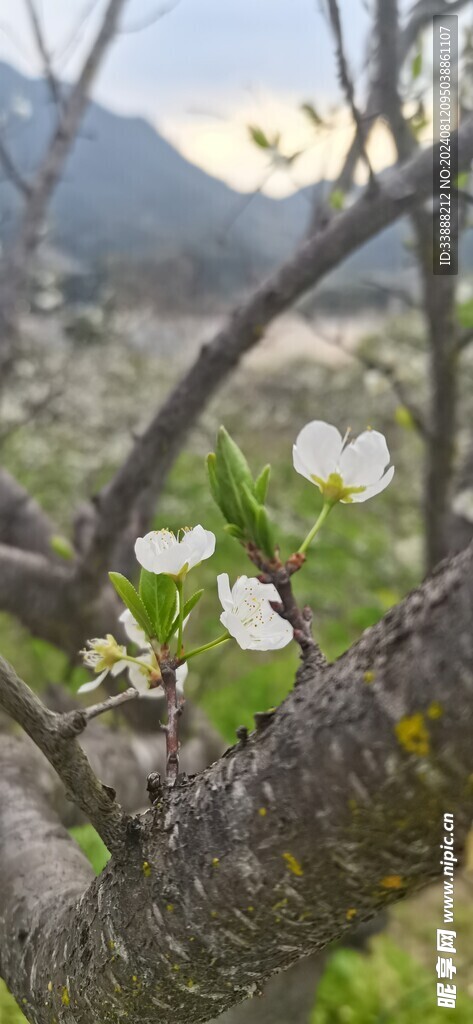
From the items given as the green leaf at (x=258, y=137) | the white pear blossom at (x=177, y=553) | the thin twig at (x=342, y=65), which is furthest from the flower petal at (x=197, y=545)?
the green leaf at (x=258, y=137)

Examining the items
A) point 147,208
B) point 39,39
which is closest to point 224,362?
point 39,39

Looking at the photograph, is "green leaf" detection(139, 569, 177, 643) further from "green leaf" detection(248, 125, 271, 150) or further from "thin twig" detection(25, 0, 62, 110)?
"thin twig" detection(25, 0, 62, 110)

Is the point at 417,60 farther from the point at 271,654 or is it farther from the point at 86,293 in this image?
the point at 86,293

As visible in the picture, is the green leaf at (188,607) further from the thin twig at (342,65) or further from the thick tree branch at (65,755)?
the thin twig at (342,65)

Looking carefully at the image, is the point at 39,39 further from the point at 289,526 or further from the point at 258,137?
the point at 289,526

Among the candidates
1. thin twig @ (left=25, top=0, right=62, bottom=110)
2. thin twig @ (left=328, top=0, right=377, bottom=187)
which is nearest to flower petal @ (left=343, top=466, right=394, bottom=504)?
thin twig @ (left=328, top=0, right=377, bottom=187)

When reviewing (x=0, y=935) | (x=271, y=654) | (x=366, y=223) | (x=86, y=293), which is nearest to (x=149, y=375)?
(x=86, y=293)

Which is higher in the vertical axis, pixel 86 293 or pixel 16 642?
pixel 86 293
